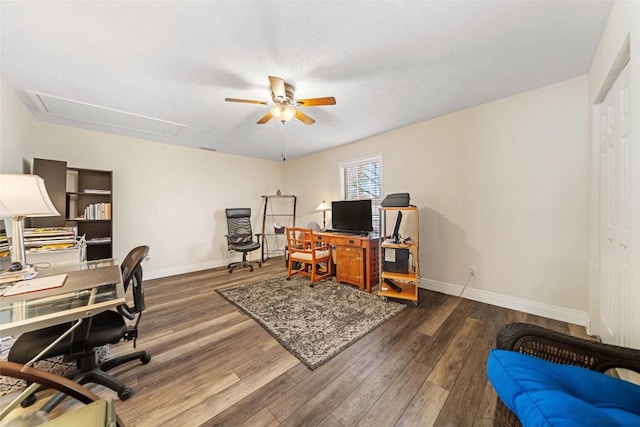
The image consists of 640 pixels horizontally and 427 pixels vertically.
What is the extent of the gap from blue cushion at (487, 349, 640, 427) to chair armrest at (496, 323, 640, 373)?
0.08 metres

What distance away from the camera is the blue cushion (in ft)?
2.03

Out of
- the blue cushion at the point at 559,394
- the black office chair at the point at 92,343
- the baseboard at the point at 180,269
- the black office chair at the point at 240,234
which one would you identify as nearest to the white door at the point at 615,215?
the blue cushion at the point at 559,394

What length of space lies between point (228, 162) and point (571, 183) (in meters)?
5.31

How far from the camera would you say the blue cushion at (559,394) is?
2.03ft

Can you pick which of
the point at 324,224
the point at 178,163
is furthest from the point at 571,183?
the point at 178,163

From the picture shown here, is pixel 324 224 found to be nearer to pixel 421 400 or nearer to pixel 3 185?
pixel 421 400

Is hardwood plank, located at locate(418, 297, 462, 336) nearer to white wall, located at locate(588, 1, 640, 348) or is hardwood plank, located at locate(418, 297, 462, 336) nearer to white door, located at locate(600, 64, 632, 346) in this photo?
white door, located at locate(600, 64, 632, 346)

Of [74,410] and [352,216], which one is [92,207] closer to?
[74,410]

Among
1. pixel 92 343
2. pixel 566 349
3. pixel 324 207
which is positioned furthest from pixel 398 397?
pixel 324 207

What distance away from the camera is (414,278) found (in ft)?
8.75

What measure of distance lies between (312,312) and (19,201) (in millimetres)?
2574

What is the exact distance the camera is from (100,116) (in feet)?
9.33

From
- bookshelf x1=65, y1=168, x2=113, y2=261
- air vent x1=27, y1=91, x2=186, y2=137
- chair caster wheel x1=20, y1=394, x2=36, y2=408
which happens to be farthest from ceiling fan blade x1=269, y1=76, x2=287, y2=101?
bookshelf x1=65, y1=168, x2=113, y2=261

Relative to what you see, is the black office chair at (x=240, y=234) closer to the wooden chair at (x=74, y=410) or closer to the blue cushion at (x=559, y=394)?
the wooden chair at (x=74, y=410)
